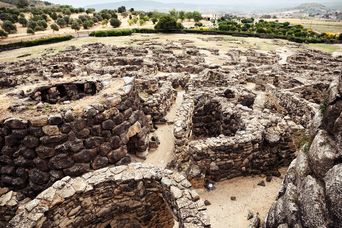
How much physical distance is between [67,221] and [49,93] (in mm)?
10002

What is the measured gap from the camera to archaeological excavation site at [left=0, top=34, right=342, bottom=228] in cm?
692

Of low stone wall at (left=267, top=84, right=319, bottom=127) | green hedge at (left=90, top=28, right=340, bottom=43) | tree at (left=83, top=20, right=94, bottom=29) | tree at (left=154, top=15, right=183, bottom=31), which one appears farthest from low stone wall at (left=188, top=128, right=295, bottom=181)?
tree at (left=83, top=20, right=94, bottom=29)

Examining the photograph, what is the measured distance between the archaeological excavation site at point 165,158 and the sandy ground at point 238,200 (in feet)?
0.14

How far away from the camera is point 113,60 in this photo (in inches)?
1378

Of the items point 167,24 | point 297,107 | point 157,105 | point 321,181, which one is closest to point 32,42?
point 167,24

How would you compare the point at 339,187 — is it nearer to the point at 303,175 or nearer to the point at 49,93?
the point at 303,175

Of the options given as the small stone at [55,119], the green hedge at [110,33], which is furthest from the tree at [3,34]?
the small stone at [55,119]

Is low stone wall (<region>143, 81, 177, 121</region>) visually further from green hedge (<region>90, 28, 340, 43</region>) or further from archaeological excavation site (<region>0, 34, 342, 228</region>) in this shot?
green hedge (<region>90, 28, 340, 43</region>)

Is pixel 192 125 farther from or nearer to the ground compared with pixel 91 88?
nearer to the ground

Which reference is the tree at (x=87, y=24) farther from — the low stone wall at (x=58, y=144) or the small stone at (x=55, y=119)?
the small stone at (x=55, y=119)

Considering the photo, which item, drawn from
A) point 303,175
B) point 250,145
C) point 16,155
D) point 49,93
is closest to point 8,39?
point 49,93

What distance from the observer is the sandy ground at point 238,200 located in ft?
37.0

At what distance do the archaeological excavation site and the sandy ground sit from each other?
43 mm

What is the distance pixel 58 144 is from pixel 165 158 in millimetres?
5391
